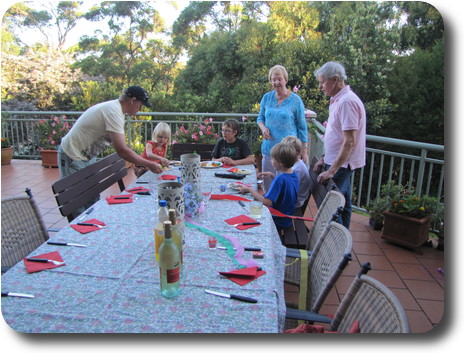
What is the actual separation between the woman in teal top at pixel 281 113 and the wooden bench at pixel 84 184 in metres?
1.48

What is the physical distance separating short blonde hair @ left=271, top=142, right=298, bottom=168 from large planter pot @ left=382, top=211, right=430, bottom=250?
1.43 m

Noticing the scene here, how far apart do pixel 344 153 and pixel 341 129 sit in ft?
0.66

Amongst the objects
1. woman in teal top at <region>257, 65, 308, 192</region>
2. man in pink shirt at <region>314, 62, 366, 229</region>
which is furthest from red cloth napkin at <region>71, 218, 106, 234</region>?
woman in teal top at <region>257, 65, 308, 192</region>

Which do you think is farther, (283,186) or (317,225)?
(283,186)

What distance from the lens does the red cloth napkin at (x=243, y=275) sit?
4.29 feet

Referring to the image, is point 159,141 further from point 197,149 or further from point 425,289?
point 425,289

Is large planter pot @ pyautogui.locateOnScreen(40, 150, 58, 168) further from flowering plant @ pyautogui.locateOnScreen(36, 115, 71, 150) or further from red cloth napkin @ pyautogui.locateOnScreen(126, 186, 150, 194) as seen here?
red cloth napkin @ pyautogui.locateOnScreen(126, 186, 150, 194)

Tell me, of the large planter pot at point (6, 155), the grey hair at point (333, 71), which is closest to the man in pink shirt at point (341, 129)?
the grey hair at point (333, 71)

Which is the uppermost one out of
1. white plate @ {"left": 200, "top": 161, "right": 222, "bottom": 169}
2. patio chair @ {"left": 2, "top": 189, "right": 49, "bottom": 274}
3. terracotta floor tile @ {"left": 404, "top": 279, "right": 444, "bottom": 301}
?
white plate @ {"left": 200, "top": 161, "right": 222, "bottom": 169}

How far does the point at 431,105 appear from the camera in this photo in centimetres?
1084

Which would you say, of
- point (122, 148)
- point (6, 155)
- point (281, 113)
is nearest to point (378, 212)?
point (281, 113)

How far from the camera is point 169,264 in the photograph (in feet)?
3.80

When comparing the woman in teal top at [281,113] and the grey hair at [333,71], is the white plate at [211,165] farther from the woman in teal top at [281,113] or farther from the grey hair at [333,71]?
the grey hair at [333,71]

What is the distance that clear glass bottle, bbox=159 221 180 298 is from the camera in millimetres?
1158
